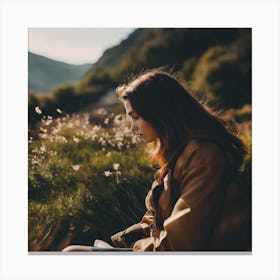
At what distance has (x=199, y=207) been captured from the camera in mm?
4164

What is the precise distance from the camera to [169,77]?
4438 mm

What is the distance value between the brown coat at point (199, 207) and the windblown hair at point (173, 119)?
0.07 m

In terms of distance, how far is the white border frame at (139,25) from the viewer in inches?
174

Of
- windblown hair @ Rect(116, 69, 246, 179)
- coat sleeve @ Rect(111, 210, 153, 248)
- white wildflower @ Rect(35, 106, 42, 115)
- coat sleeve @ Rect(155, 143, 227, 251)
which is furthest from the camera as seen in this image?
white wildflower @ Rect(35, 106, 42, 115)

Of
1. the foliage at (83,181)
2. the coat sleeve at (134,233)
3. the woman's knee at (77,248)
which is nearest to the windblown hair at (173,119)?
the foliage at (83,181)

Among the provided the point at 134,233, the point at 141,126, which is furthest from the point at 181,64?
the point at 134,233

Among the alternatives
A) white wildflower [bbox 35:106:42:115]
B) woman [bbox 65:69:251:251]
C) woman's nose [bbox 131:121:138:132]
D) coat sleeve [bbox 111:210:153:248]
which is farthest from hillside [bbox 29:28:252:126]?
coat sleeve [bbox 111:210:153:248]

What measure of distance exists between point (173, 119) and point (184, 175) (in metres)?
0.38

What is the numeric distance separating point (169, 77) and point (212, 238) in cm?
111

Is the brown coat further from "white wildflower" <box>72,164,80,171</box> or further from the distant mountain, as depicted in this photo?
the distant mountain

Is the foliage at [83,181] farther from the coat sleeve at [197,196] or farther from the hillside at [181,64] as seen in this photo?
the coat sleeve at [197,196]

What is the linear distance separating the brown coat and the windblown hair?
0.23 ft

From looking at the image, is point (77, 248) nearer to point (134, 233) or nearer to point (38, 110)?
point (134, 233)

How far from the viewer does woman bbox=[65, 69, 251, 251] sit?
4176 millimetres
